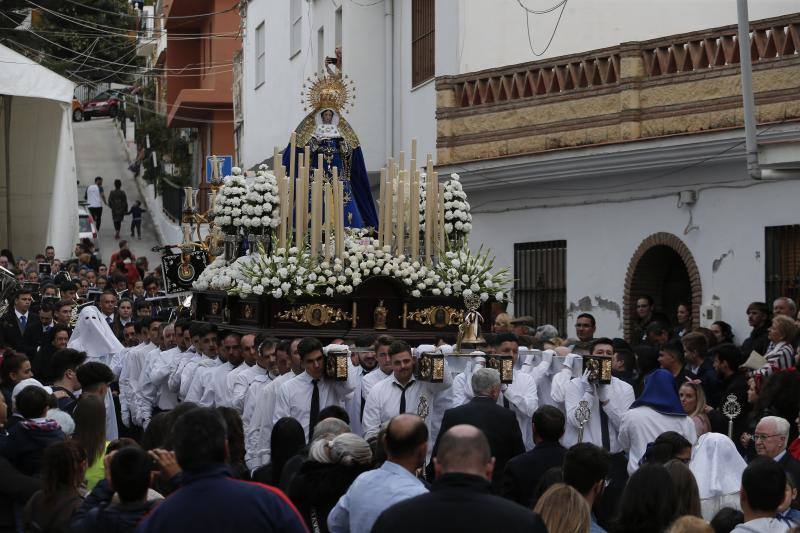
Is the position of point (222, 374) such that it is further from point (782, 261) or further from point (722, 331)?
point (782, 261)

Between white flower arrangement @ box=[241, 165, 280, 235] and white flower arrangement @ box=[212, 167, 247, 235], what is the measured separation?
51 mm

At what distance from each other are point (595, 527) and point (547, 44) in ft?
53.8

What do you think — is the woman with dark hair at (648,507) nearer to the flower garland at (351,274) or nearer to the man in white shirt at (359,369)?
the man in white shirt at (359,369)

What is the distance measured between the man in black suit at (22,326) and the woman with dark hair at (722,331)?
290 inches

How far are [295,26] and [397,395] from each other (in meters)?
20.7

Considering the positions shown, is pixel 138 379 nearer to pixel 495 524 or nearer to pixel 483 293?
pixel 483 293

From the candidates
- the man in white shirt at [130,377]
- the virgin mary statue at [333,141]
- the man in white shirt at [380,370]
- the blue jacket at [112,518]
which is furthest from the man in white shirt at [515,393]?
the man in white shirt at [130,377]

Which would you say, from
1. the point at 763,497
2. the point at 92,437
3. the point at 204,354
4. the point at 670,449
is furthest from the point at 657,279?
the point at 763,497

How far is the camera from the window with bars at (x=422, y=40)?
2384cm

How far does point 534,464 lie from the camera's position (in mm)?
8266

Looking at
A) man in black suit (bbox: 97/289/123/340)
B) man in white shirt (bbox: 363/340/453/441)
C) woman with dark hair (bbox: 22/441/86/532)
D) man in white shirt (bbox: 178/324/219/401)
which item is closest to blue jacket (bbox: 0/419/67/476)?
woman with dark hair (bbox: 22/441/86/532)

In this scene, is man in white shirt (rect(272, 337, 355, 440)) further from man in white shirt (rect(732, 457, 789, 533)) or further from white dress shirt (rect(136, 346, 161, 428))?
man in white shirt (rect(732, 457, 789, 533))

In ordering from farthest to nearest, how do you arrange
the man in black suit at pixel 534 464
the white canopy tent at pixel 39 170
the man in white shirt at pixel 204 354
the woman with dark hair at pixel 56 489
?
the white canopy tent at pixel 39 170, the man in white shirt at pixel 204 354, the man in black suit at pixel 534 464, the woman with dark hair at pixel 56 489

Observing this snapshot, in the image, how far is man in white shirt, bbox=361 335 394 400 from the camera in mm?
11719
